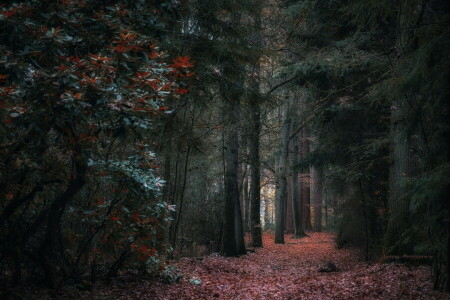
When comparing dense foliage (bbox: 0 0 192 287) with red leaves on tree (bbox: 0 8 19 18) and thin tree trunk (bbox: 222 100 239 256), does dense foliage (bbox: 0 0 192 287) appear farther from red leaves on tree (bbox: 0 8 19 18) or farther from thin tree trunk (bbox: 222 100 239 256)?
thin tree trunk (bbox: 222 100 239 256)

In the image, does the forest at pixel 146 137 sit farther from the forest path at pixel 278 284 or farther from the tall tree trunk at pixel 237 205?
the tall tree trunk at pixel 237 205

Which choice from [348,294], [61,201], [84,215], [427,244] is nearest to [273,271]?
[348,294]

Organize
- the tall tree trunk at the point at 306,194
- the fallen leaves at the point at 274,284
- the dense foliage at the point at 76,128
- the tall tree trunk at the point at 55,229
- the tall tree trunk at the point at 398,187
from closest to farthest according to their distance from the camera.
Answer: the dense foliage at the point at 76,128
the tall tree trunk at the point at 55,229
the fallen leaves at the point at 274,284
the tall tree trunk at the point at 398,187
the tall tree trunk at the point at 306,194

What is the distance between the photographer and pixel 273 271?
10.7 meters

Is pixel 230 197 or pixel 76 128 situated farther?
pixel 230 197

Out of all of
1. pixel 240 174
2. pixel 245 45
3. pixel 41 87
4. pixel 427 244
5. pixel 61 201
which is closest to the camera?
pixel 41 87

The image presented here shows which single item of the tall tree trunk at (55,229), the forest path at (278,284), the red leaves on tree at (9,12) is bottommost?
the forest path at (278,284)

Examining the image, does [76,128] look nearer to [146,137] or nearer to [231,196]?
[146,137]

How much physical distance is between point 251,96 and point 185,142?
2.09 m

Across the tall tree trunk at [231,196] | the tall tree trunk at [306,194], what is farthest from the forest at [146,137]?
the tall tree trunk at [306,194]

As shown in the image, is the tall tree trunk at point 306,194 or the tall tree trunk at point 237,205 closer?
the tall tree trunk at point 237,205

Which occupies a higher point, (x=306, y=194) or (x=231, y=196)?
(x=306, y=194)

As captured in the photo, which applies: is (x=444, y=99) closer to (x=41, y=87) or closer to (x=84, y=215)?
(x=41, y=87)

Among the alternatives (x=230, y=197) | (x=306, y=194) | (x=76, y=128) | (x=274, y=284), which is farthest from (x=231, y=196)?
(x=306, y=194)
